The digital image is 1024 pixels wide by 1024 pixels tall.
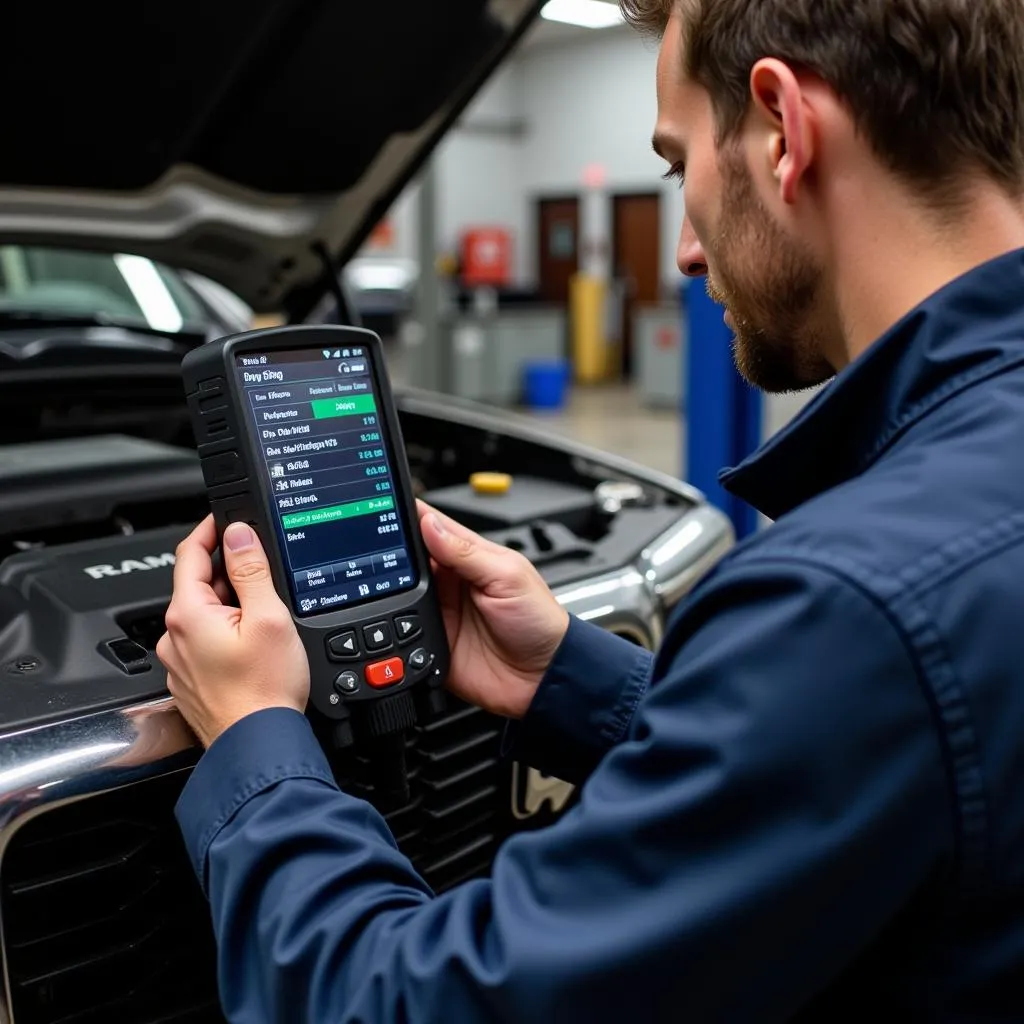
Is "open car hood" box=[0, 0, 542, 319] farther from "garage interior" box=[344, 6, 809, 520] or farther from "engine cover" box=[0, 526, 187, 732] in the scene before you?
"garage interior" box=[344, 6, 809, 520]

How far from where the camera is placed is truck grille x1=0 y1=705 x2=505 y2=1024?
2.92 ft

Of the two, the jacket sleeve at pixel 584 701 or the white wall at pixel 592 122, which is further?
the white wall at pixel 592 122

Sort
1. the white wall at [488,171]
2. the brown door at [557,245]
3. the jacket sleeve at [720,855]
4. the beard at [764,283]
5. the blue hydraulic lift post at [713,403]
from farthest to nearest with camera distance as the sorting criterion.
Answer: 1. the brown door at [557,245]
2. the white wall at [488,171]
3. the blue hydraulic lift post at [713,403]
4. the beard at [764,283]
5. the jacket sleeve at [720,855]

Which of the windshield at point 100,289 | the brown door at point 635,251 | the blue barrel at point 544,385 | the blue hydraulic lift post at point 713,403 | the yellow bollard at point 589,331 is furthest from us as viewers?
the brown door at point 635,251

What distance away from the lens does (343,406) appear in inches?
42.4

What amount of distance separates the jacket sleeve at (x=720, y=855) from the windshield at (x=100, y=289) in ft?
5.15

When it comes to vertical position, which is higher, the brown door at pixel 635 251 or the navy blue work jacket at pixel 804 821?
the navy blue work jacket at pixel 804 821

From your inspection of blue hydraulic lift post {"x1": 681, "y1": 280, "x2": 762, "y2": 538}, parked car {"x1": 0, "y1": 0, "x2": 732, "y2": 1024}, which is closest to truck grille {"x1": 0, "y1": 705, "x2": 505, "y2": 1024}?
parked car {"x1": 0, "y1": 0, "x2": 732, "y2": 1024}

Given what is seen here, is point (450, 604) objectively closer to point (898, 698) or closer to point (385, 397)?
point (385, 397)

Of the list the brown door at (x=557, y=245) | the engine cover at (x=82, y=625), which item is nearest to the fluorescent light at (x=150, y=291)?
the engine cover at (x=82, y=625)

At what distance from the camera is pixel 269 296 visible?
77.6 inches

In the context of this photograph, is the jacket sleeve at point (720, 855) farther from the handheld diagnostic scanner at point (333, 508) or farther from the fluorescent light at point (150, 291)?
the fluorescent light at point (150, 291)

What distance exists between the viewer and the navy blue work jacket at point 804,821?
56 cm

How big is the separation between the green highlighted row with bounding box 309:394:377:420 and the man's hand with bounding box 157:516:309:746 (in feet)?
0.59
